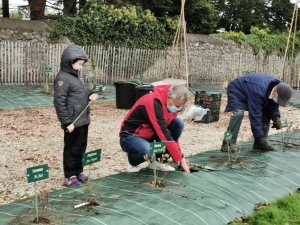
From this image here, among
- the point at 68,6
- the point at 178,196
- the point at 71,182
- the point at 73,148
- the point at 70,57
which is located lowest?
the point at 71,182

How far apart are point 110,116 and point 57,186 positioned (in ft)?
16.6

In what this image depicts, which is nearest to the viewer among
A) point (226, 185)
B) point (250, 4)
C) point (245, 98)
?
point (226, 185)

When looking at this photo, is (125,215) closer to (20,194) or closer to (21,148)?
(20,194)

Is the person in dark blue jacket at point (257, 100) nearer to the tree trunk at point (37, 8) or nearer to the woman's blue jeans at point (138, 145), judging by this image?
the woman's blue jeans at point (138, 145)

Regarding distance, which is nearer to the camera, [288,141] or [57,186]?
[57,186]

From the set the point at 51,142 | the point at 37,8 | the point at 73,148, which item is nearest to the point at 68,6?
the point at 37,8

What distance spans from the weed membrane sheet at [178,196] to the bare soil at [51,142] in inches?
29.8

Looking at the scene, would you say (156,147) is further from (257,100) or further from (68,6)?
(68,6)

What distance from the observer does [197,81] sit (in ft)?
62.6

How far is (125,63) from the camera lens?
53.1 ft

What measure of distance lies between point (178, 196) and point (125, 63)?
13118mm

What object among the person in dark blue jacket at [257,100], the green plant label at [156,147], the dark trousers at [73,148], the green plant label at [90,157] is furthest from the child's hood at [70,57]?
the person in dark blue jacket at [257,100]

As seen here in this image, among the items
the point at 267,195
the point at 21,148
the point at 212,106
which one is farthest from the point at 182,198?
the point at 212,106

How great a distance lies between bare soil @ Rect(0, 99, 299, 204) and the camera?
4.50 metres
